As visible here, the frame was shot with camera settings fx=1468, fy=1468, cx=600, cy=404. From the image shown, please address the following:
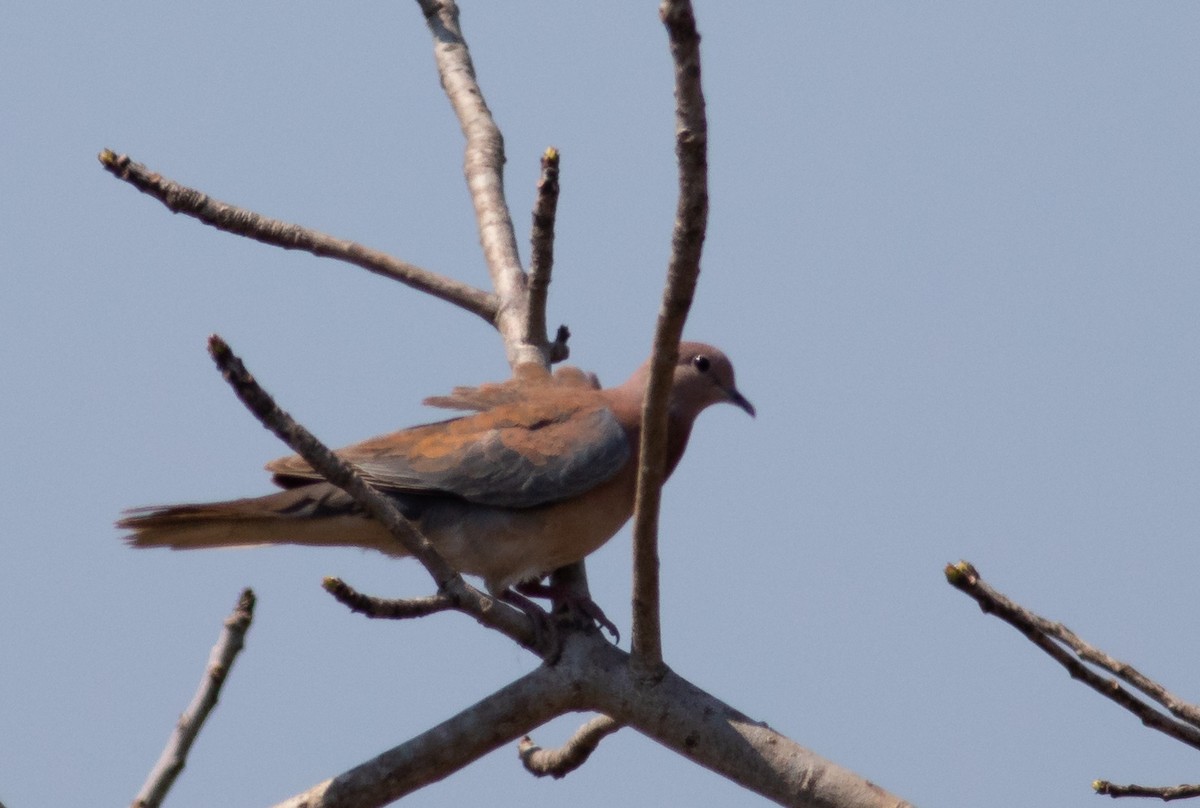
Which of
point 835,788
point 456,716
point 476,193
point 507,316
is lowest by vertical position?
point 456,716

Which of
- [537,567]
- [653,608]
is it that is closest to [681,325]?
[653,608]

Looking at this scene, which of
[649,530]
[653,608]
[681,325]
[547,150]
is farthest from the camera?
[547,150]

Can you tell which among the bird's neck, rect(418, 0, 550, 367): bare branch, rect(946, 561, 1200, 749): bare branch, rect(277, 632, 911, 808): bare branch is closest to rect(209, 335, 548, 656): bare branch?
rect(277, 632, 911, 808): bare branch

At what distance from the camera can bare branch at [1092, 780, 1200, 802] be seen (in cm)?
258

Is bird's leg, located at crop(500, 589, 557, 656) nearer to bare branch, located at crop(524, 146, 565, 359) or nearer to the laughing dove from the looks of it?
the laughing dove

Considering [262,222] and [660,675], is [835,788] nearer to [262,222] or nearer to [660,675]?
[660,675]

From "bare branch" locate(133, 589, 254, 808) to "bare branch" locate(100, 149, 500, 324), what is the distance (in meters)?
2.21

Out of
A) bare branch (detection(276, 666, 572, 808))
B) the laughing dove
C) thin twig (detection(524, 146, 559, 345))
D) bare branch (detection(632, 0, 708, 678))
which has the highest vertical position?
thin twig (detection(524, 146, 559, 345))

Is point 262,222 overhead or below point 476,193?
below

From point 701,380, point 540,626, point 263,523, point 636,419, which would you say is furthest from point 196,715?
point 701,380

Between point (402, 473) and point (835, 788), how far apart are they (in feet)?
6.47

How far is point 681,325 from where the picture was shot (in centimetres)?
293

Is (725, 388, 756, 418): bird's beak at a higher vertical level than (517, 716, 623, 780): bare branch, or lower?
higher

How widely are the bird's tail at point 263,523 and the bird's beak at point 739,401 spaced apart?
5.15 feet
